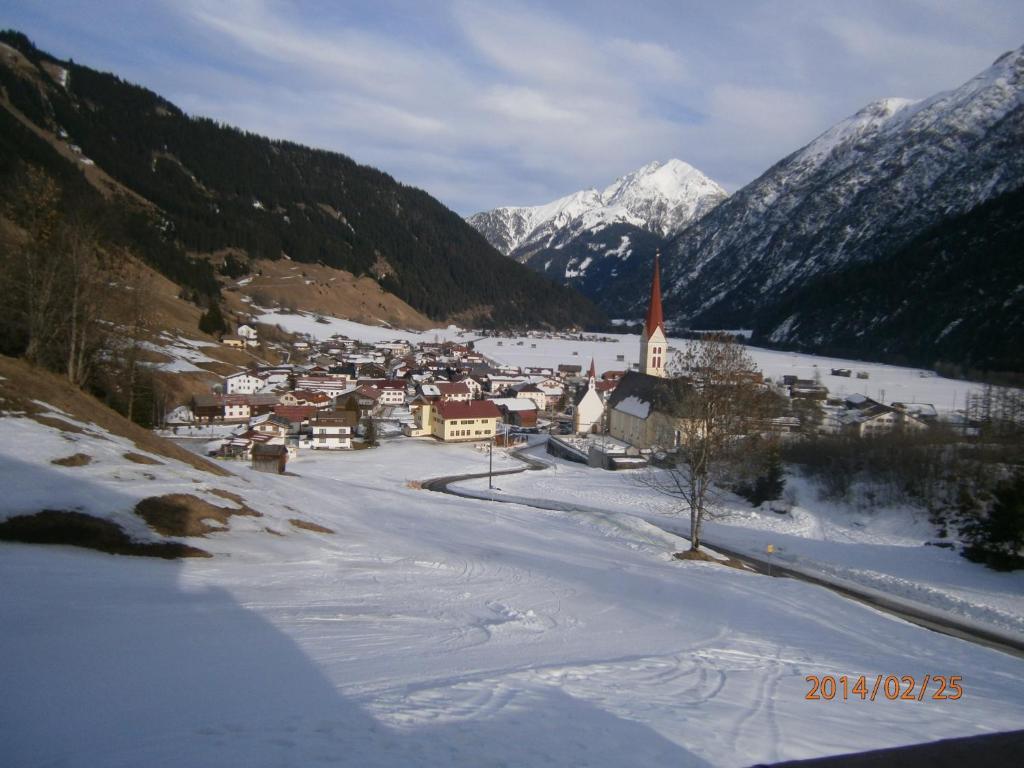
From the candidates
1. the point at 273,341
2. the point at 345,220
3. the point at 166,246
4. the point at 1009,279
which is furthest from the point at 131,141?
the point at 1009,279

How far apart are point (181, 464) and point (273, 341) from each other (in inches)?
3526

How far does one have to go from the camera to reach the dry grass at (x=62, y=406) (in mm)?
15086

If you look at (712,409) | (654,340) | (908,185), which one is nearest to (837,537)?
(712,409)

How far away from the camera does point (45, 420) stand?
1473cm

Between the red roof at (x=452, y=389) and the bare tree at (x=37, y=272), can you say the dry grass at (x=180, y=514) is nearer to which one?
the bare tree at (x=37, y=272)

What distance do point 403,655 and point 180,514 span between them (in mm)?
7583

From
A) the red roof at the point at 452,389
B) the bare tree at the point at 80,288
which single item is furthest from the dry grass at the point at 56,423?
the red roof at the point at 452,389

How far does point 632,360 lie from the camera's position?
371 ft

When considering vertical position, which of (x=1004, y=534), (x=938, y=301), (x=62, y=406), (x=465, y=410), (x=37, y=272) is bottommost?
(x=1004, y=534)

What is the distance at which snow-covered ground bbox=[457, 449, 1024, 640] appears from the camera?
56.1 feet

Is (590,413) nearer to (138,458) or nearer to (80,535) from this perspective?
(138,458)

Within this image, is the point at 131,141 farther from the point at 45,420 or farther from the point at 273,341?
the point at 45,420

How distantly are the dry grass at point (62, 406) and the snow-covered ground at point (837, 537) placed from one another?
1667 centimetres
